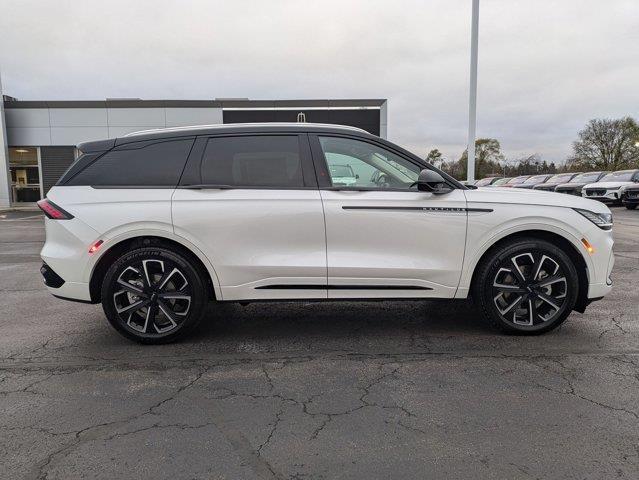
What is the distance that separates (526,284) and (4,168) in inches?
Answer: 1089

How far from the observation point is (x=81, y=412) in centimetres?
296

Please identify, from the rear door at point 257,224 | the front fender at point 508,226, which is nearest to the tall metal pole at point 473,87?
the front fender at point 508,226

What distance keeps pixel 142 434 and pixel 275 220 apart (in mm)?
1888

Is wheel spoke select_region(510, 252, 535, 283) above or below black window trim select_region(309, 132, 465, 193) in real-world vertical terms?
below

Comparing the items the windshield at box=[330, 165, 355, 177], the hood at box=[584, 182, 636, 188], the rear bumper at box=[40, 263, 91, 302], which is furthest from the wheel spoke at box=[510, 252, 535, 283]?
the hood at box=[584, 182, 636, 188]

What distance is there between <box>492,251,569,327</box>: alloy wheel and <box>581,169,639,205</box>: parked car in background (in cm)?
1969

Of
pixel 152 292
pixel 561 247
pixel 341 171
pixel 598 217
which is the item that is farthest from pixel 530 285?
pixel 152 292

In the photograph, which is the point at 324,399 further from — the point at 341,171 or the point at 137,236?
the point at 137,236

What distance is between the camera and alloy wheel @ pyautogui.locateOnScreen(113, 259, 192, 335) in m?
3.97

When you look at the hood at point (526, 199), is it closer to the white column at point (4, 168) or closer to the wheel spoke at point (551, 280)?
the wheel spoke at point (551, 280)

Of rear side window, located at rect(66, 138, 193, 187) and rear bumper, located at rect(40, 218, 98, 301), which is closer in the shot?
rear bumper, located at rect(40, 218, 98, 301)

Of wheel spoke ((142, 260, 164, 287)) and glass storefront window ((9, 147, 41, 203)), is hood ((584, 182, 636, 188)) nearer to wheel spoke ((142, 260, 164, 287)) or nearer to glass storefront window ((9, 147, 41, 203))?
wheel spoke ((142, 260, 164, 287))

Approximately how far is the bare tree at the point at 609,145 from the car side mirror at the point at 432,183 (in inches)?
2223

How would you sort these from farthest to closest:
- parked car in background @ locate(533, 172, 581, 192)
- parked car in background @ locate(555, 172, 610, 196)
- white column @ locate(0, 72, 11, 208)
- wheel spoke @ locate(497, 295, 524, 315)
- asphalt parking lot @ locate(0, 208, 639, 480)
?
1. parked car in background @ locate(533, 172, 581, 192)
2. white column @ locate(0, 72, 11, 208)
3. parked car in background @ locate(555, 172, 610, 196)
4. wheel spoke @ locate(497, 295, 524, 315)
5. asphalt parking lot @ locate(0, 208, 639, 480)
